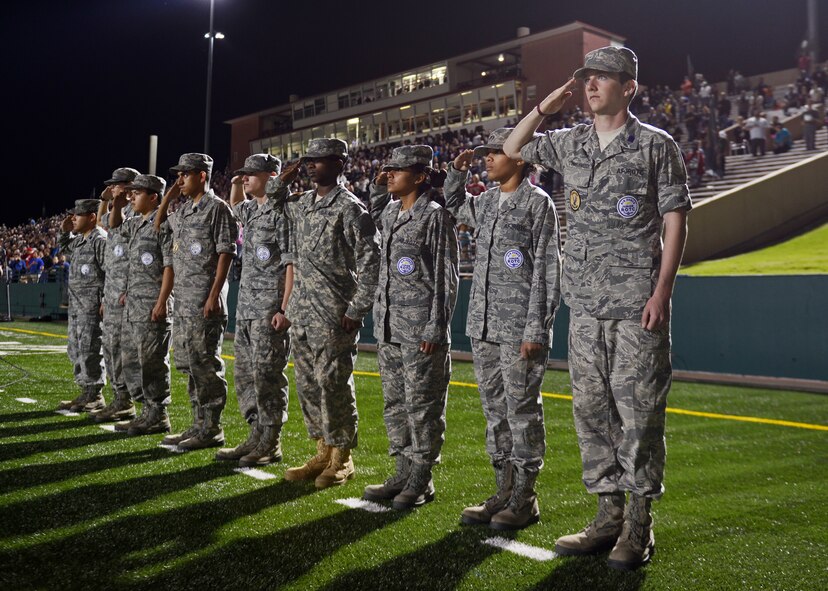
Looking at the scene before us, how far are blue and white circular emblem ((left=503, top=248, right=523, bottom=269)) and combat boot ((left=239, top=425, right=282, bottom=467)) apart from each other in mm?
2353

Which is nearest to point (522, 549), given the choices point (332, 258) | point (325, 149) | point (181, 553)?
point (181, 553)

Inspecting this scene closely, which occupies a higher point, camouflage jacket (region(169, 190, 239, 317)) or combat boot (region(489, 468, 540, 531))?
camouflage jacket (region(169, 190, 239, 317))

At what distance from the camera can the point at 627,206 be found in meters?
3.54

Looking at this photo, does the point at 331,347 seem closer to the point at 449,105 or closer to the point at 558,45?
the point at 558,45

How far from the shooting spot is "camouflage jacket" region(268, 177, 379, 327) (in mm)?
5004

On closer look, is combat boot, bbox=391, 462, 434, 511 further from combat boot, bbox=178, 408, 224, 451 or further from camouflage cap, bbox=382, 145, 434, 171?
combat boot, bbox=178, 408, 224, 451

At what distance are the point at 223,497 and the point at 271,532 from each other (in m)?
0.78

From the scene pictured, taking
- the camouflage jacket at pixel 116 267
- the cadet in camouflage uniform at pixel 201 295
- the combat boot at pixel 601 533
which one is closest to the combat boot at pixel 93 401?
the camouflage jacket at pixel 116 267

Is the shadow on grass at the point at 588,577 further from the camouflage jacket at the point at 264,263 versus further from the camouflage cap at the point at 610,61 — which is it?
the camouflage jacket at the point at 264,263

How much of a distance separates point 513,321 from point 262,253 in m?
2.24

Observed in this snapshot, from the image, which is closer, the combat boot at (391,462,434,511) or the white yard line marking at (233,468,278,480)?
the combat boot at (391,462,434,511)

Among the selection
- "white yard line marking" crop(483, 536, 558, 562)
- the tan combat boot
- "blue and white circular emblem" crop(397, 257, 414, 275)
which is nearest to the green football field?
"white yard line marking" crop(483, 536, 558, 562)

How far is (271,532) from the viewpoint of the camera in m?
4.00

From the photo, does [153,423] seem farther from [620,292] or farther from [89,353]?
[620,292]
